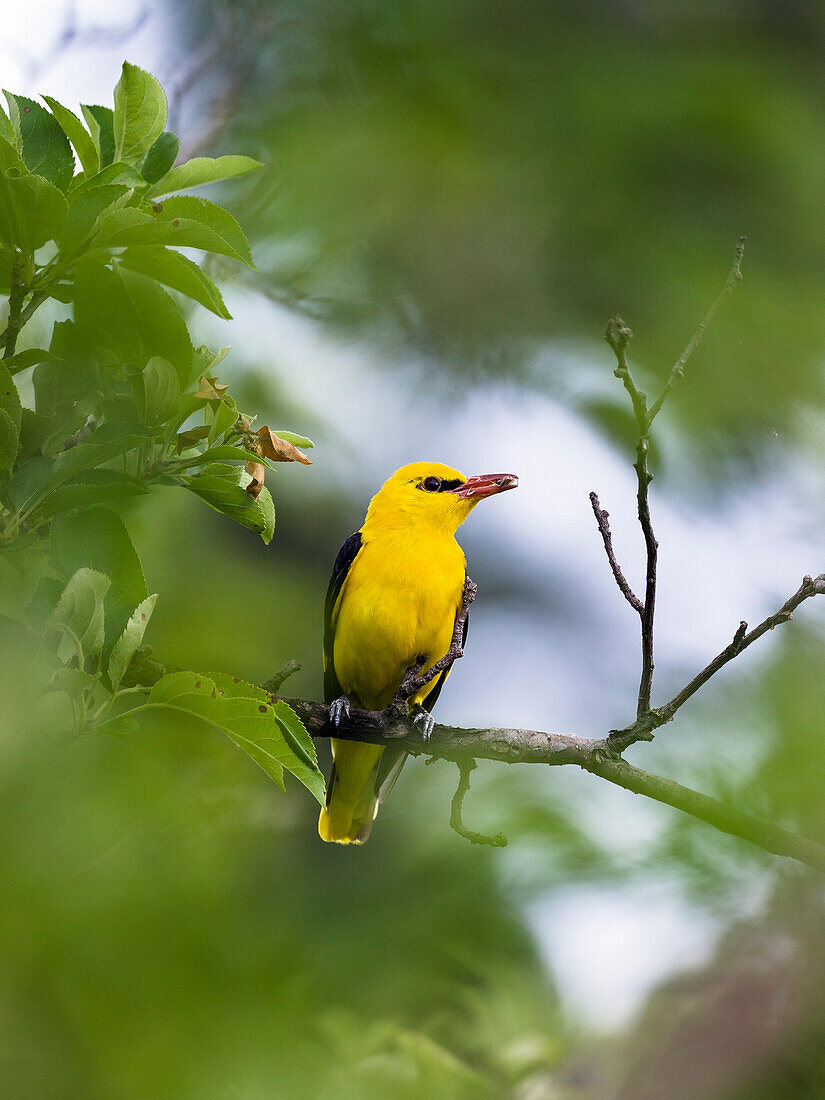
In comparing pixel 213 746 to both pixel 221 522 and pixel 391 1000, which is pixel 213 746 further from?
pixel 221 522

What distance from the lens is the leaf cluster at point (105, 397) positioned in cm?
77

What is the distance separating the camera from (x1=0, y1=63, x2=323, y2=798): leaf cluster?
77 cm

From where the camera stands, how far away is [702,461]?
2215 millimetres

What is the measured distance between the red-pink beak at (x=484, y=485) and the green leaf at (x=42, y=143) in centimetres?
142

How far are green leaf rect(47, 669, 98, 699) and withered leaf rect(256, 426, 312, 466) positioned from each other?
0.98 ft

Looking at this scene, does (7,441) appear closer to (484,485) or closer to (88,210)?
(88,210)

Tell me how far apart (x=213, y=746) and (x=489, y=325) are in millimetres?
1597

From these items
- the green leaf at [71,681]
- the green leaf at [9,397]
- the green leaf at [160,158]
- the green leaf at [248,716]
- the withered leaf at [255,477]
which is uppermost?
the green leaf at [160,158]

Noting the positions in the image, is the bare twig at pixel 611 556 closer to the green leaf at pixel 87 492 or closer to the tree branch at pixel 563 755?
the tree branch at pixel 563 755

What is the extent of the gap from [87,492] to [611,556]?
2.37ft

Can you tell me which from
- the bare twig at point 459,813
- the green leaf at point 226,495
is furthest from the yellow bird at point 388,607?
the green leaf at point 226,495

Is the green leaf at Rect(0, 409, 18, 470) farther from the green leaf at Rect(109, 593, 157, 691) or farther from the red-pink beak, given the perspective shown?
the red-pink beak

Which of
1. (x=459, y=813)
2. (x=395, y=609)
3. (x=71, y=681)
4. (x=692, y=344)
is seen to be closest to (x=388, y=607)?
(x=395, y=609)

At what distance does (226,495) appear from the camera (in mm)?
920
